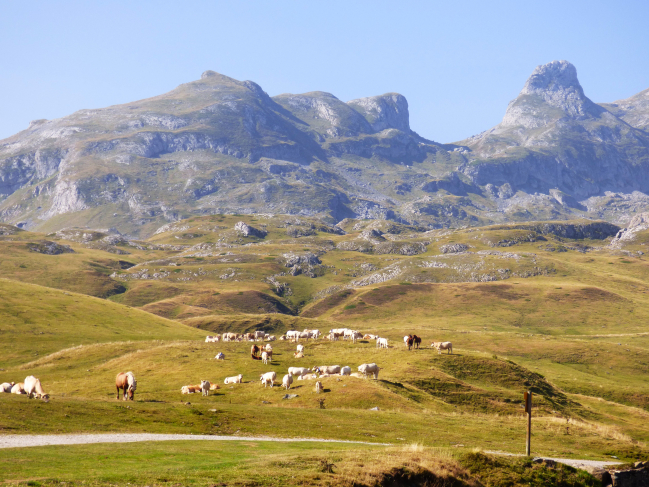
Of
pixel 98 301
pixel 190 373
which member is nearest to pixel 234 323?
pixel 98 301

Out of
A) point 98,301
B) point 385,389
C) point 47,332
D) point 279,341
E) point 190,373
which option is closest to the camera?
point 385,389

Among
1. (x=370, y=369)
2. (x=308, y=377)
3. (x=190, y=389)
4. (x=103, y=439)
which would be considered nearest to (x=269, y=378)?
(x=308, y=377)

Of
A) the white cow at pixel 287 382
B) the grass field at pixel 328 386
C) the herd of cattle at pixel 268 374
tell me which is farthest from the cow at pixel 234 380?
the white cow at pixel 287 382

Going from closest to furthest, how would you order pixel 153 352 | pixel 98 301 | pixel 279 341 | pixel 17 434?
pixel 17 434 → pixel 153 352 → pixel 279 341 → pixel 98 301

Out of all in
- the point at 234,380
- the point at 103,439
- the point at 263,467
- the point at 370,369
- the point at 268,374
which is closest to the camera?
the point at 263,467

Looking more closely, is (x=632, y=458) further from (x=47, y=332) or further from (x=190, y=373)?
(x=47, y=332)

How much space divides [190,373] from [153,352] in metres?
16.1

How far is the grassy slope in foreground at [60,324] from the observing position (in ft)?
342

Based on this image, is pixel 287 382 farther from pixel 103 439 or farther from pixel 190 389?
pixel 103 439

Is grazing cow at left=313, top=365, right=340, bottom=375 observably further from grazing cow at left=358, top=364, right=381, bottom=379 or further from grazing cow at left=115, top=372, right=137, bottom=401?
grazing cow at left=115, top=372, right=137, bottom=401

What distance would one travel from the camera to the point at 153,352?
83188 millimetres

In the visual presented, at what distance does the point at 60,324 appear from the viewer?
396 ft

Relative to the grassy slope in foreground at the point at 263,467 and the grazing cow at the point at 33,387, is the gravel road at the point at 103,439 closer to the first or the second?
the grassy slope in foreground at the point at 263,467

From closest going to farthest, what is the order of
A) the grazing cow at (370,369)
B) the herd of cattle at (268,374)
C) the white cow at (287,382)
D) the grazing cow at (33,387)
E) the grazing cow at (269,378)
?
the grazing cow at (33,387)
the herd of cattle at (268,374)
the white cow at (287,382)
the grazing cow at (269,378)
the grazing cow at (370,369)
